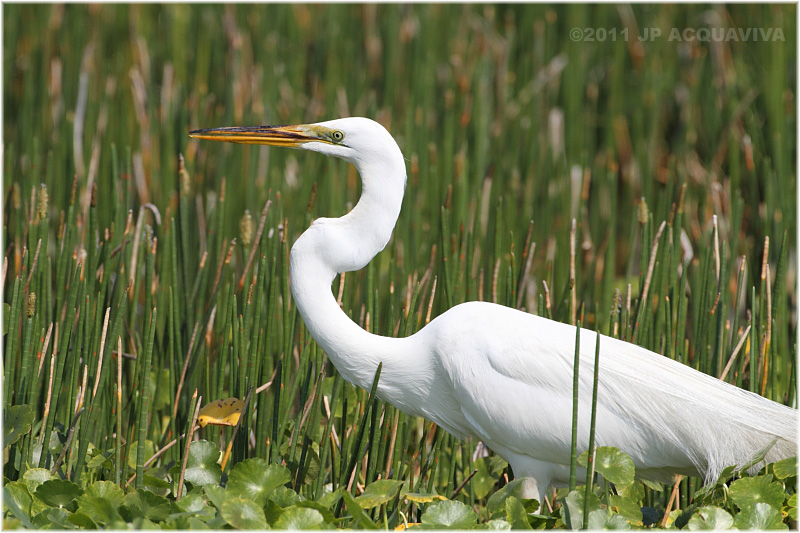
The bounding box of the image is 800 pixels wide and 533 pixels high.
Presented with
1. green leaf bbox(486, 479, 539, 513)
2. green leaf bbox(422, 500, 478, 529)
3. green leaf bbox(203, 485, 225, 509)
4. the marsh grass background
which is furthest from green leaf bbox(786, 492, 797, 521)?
green leaf bbox(203, 485, 225, 509)

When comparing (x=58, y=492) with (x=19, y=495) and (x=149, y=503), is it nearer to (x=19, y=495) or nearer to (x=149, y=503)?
(x=19, y=495)

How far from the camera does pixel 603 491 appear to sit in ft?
6.70

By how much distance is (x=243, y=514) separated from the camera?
1.72 m

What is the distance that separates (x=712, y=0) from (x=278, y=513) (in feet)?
13.3

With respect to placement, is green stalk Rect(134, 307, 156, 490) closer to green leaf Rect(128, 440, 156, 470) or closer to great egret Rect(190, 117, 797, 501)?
green leaf Rect(128, 440, 156, 470)

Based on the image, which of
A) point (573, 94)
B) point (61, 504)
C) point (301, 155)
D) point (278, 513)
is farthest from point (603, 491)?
point (573, 94)

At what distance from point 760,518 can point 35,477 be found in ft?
5.02

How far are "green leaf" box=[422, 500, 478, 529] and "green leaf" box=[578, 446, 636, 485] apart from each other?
274 millimetres

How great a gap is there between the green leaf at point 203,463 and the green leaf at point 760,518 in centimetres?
114

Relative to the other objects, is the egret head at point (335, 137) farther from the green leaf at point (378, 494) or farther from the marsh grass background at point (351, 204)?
the green leaf at point (378, 494)

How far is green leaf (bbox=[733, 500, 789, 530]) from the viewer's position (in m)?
1.85

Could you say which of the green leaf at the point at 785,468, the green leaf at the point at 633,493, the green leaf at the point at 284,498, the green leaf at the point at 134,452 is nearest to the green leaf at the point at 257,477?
the green leaf at the point at 284,498

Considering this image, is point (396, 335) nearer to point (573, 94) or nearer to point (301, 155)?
point (301, 155)

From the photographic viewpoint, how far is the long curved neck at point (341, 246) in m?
2.05
